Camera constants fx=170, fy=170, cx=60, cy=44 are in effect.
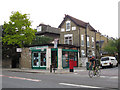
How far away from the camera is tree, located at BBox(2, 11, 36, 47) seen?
25.0 metres

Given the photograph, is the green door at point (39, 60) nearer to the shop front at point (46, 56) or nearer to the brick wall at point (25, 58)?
the shop front at point (46, 56)

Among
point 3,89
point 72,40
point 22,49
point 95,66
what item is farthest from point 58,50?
point 3,89

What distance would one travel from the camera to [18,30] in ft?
84.0

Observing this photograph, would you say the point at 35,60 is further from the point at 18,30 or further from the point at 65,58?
the point at 18,30

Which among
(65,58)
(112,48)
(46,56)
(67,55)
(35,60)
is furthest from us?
(112,48)

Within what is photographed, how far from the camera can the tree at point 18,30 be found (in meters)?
25.0

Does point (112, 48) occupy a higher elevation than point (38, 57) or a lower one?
higher

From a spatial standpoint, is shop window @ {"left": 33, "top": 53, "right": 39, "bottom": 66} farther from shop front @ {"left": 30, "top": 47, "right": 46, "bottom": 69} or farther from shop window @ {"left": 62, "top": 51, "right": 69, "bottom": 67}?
shop window @ {"left": 62, "top": 51, "right": 69, "bottom": 67}

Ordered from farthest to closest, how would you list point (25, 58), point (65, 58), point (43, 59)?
point (25, 58) → point (65, 58) → point (43, 59)

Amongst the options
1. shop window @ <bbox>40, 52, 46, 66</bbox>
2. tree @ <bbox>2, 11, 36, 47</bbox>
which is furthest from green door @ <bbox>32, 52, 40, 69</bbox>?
tree @ <bbox>2, 11, 36, 47</bbox>

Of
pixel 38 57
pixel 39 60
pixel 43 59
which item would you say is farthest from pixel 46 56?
pixel 38 57

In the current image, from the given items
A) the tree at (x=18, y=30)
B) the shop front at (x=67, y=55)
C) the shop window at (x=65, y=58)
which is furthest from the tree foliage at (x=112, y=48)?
the tree at (x=18, y=30)

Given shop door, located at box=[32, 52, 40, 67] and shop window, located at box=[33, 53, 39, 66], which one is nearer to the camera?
shop door, located at box=[32, 52, 40, 67]

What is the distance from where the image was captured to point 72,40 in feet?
102
